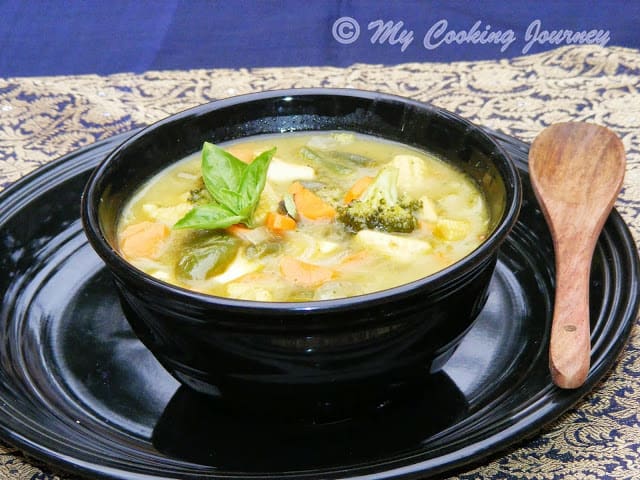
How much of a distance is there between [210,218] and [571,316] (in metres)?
0.95

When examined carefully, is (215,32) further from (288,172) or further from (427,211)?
(427,211)

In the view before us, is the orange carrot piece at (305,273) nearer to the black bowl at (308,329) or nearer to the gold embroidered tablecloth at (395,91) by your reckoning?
the black bowl at (308,329)

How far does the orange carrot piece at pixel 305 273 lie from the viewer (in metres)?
2.06

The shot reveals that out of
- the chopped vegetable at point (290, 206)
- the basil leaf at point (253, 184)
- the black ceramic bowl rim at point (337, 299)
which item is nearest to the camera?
the black ceramic bowl rim at point (337, 299)

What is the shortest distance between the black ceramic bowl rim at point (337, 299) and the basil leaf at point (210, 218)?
0.24 m

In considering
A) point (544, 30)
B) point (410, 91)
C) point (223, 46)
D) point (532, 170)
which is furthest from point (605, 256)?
point (223, 46)

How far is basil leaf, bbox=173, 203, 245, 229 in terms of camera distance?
6.91 ft

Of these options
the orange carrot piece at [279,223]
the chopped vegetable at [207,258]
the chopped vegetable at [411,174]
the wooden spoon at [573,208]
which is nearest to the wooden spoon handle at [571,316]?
the wooden spoon at [573,208]

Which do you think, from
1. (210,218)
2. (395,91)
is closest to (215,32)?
(395,91)

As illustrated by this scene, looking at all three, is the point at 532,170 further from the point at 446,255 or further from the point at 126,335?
the point at 126,335

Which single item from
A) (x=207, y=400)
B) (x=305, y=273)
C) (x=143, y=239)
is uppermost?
(x=305, y=273)

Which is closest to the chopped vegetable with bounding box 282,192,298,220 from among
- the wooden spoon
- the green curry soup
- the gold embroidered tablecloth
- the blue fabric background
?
the green curry soup

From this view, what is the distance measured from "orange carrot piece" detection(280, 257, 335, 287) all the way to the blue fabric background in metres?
3.10

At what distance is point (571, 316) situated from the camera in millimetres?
1959
